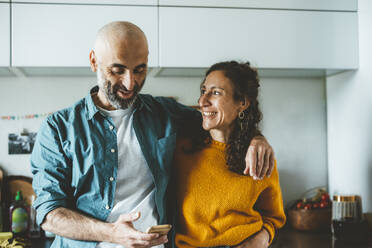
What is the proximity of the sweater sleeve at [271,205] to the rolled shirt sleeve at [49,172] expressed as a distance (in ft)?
2.24

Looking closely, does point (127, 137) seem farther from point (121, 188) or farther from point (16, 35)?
point (16, 35)

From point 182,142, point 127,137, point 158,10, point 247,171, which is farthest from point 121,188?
point 158,10

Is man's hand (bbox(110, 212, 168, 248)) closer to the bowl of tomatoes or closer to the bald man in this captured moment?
the bald man

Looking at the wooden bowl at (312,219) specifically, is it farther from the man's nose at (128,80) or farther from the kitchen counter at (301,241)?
the man's nose at (128,80)

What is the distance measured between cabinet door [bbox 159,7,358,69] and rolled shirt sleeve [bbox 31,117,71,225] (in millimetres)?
806

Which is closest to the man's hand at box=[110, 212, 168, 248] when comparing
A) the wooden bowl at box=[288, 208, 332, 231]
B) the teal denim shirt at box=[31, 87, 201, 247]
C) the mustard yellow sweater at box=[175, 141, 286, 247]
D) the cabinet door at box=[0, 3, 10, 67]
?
the teal denim shirt at box=[31, 87, 201, 247]

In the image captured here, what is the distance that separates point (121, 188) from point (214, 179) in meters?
0.31

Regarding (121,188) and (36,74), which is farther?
(36,74)

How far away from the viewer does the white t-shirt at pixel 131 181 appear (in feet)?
4.00

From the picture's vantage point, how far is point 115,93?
1191 millimetres

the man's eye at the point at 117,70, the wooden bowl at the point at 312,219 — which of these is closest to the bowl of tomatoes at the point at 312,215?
the wooden bowl at the point at 312,219

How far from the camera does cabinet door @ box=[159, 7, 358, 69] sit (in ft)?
6.17

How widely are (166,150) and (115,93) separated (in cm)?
27

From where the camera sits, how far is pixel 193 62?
1.88m
